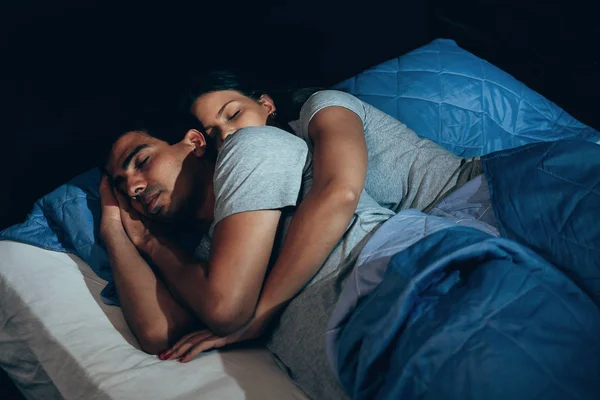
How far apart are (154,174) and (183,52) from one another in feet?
1.58

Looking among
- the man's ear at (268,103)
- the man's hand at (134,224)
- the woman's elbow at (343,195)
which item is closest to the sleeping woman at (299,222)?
the woman's elbow at (343,195)

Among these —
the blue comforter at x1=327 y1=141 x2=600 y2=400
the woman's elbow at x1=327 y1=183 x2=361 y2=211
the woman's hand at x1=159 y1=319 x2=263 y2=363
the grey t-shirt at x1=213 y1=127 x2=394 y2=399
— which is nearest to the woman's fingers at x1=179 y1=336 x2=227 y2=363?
the woman's hand at x1=159 y1=319 x2=263 y2=363

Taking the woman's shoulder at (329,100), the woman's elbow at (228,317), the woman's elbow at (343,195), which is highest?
the woman's shoulder at (329,100)

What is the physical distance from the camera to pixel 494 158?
1.12m

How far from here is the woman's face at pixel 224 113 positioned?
→ 48.8 inches

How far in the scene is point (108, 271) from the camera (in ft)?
4.12

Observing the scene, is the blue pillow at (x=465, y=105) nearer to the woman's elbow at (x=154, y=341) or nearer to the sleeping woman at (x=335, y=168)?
the sleeping woman at (x=335, y=168)

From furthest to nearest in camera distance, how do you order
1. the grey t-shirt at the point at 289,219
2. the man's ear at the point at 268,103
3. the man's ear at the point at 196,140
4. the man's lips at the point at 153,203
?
the man's ear at the point at 268,103, the man's ear at the point at 196,140, the man's lips at the point at 153,203, the grey t-shirt at the point at 289,219

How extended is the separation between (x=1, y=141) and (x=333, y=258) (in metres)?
0.95

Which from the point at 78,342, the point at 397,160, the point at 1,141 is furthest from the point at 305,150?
the point at 1,141

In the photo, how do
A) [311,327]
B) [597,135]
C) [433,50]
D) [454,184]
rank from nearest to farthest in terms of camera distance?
[311,327], [454,184], [597,135], [433,50]

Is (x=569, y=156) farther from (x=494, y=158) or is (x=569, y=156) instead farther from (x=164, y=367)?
(x=164, y=367)

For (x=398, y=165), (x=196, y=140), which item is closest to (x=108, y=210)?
(x=196, y=140)

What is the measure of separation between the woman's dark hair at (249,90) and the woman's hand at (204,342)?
606 millimetres
